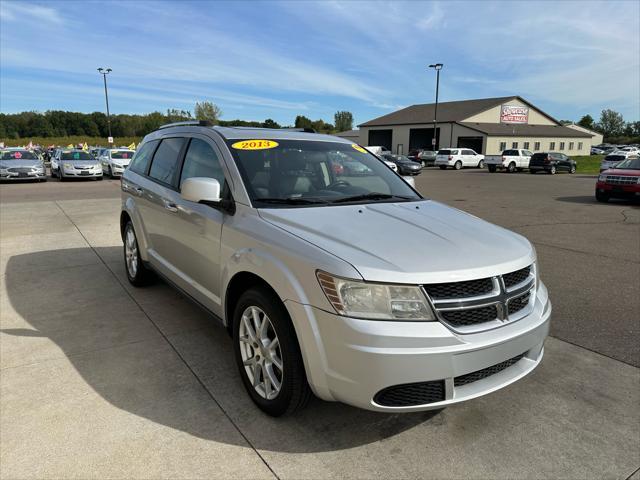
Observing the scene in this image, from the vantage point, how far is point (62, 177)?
75.5 ft

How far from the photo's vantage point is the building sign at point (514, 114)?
202ft

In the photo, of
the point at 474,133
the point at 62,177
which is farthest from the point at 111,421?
the point at 474,133

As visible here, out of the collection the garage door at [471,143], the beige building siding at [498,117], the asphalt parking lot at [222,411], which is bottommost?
the asphalt parking lot at [222,411]

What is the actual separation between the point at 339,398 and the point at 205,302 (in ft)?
5.15

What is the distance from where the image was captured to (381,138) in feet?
219

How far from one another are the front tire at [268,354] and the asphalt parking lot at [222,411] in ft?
0.55

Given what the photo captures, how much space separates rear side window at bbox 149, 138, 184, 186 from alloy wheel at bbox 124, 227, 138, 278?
957mm

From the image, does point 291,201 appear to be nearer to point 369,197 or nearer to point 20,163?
point 369,197

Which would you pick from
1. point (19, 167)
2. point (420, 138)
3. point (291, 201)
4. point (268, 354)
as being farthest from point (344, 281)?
point (420, 138)

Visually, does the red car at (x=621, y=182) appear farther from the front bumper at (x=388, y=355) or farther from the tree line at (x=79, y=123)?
the tree line at (x=79, y=123)

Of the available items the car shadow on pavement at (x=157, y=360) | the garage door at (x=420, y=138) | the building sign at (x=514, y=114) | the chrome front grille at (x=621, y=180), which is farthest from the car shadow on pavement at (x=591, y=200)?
the building sign at (x=514, y=114)

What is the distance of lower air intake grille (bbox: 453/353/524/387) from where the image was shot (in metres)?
2.46

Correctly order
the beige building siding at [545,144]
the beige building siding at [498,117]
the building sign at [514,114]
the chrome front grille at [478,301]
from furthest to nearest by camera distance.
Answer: the building sign at [514,114], the beige building siding at [498,117], the beige building siding at [545,144], the chrome front grille at [478,301]

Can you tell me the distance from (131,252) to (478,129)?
180 feet
